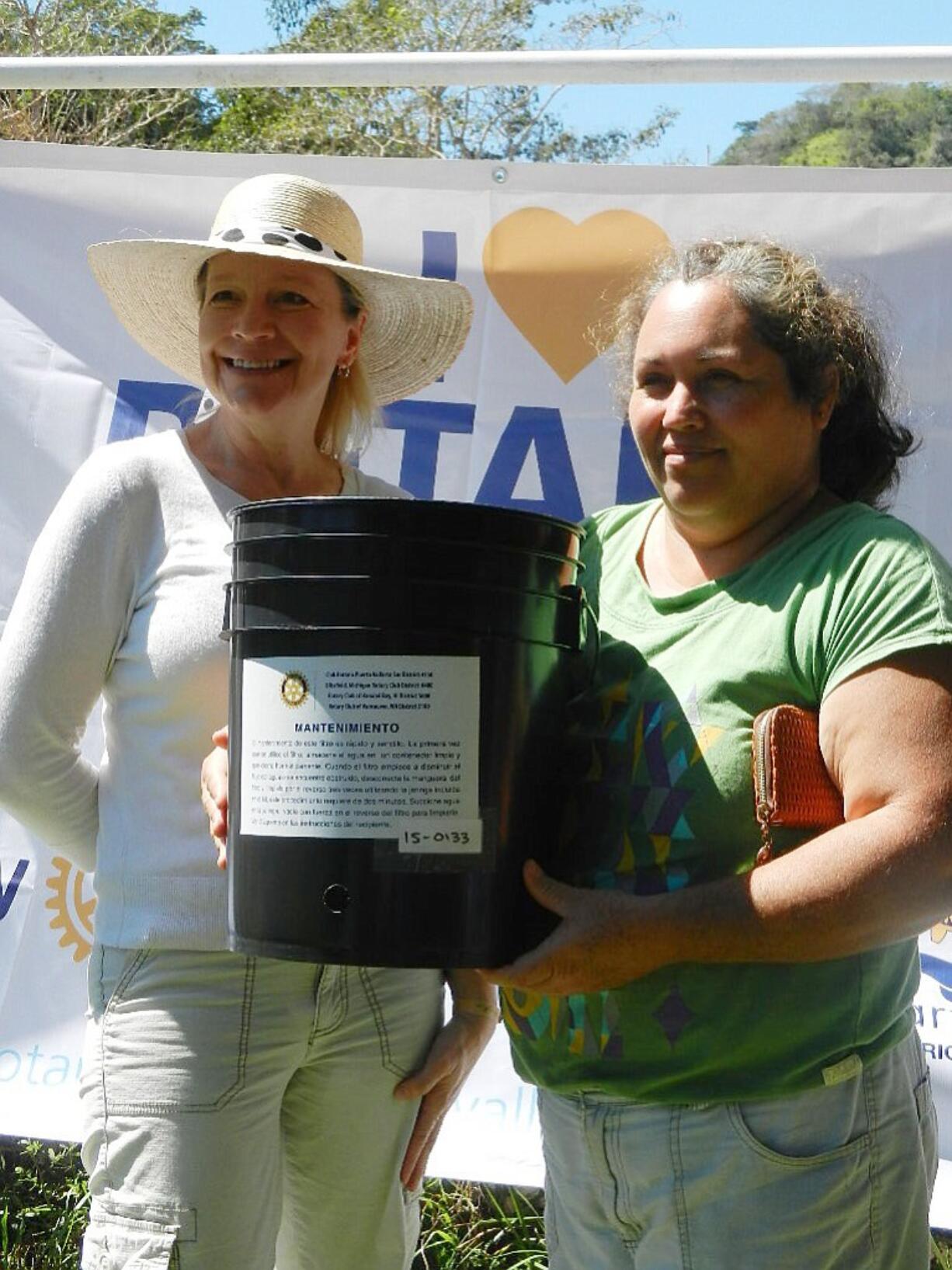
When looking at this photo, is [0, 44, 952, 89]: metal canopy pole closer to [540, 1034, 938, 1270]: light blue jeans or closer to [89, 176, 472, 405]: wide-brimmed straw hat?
[89, 176, 472, 405]: wide-brimmed straw hat

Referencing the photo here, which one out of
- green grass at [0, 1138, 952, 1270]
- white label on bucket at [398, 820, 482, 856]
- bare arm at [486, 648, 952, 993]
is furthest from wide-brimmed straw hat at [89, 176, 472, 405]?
green grass at [0, 1138, 952, 1270]

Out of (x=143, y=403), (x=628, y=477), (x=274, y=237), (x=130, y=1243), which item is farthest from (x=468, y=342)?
(x=130, y=1243)

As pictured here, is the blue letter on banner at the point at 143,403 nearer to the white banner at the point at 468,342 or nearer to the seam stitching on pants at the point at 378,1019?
the white banner at the point at 468,342

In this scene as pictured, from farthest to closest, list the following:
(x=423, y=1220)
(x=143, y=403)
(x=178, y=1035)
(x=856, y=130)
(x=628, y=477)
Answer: (x=856, y=130), (x=423, y=1220), (x=143, y=403), (x=628, y=477), (x=178, y=1035)

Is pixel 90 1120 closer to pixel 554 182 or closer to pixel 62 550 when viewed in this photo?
pixel 62 550

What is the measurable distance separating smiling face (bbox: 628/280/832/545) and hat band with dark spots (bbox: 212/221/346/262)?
Answer: 0.64 m

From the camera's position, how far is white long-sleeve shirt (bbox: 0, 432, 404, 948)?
189cm

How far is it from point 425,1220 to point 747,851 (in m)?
2.38

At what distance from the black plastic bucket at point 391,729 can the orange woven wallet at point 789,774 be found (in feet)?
0.78

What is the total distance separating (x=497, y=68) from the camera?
2.90 m

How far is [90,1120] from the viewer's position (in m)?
1.90

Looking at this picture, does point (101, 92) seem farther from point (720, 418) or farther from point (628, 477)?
point (720, 418)

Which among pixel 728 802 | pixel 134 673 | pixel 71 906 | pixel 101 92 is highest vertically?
pixel 101 92

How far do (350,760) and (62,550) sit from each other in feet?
2.06
